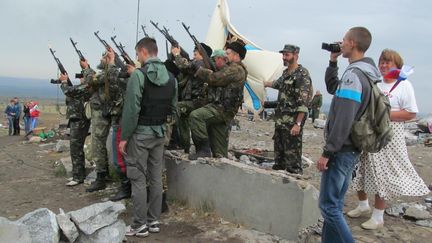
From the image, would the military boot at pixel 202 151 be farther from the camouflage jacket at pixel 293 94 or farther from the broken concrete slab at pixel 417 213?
the broken concrete slab at pixel 417 213

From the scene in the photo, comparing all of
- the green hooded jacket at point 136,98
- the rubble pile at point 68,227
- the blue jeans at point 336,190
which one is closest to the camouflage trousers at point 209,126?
the green hooded jacket at point 136,98

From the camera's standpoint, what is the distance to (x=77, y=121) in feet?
22.0

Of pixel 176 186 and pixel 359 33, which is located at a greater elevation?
pixel 359 33

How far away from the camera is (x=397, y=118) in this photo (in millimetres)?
4434

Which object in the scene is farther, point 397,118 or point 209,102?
point 209,102

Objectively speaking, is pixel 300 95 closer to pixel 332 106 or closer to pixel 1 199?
pixel 332 106

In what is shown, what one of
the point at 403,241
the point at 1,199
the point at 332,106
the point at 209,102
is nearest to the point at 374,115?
the point at 332,106

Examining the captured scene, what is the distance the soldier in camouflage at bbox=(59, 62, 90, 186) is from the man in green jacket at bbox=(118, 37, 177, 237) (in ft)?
7.36

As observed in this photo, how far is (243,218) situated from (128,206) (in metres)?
1.69

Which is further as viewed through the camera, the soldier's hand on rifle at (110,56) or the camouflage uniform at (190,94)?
the camouflage uniform at (190,94)

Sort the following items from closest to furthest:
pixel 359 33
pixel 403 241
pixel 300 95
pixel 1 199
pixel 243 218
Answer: pixel 359 33 → pixel 403 241 → pixel 243 218 → pixel 300 95 → pixel 1 199

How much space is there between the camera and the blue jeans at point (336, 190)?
11.3 ft

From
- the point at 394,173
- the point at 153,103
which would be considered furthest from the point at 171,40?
the point at 394,173

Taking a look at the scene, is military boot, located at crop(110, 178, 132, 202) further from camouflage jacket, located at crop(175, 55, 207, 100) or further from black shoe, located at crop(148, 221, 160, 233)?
camouflage jacket, located at crop(175, 55, 207, 100)
